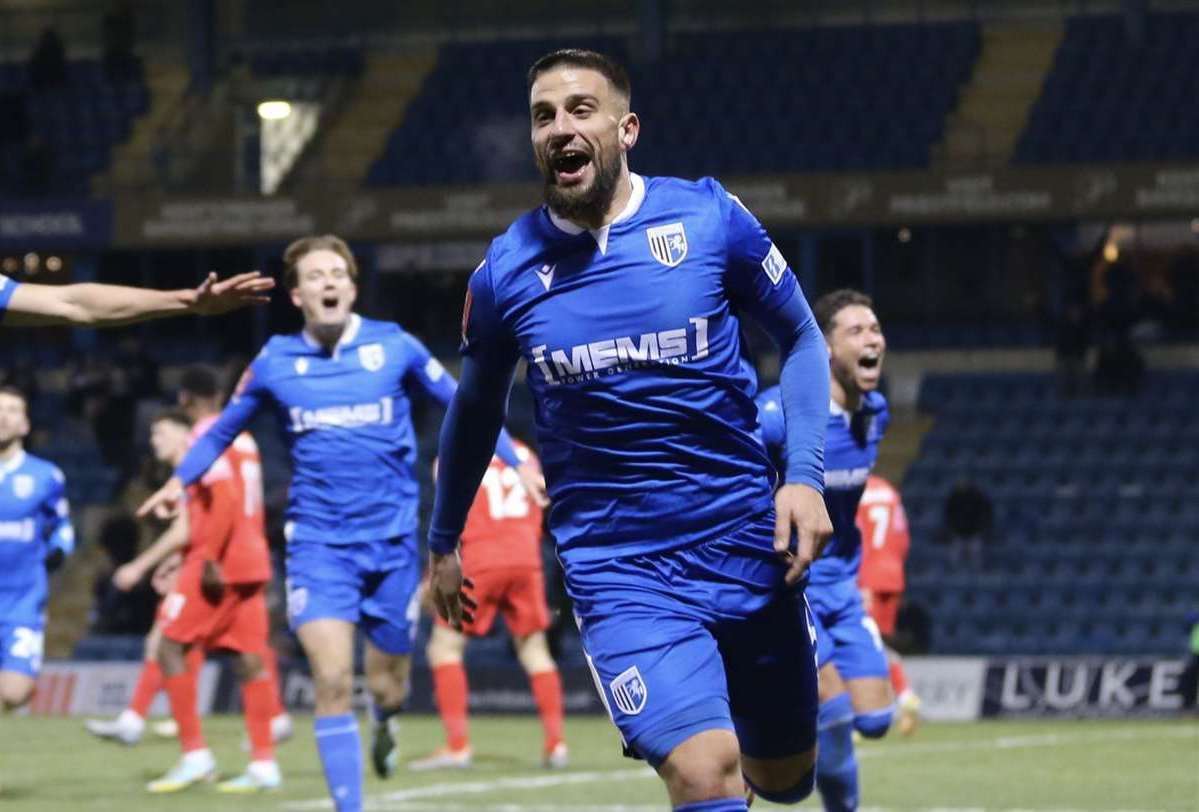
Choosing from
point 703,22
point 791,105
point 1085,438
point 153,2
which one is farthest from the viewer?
point 153,2

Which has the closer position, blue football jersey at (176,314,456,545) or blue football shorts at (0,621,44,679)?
blue football jersey at (176,314,456,545)

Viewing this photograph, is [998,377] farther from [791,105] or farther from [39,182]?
[39,182]

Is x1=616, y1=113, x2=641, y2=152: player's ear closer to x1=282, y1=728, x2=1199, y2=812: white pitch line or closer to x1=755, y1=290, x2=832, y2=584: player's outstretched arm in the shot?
x1=755, y1=290, x2=832, y2=584: player's outstretched arm

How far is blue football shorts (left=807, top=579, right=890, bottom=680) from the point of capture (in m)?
9.16

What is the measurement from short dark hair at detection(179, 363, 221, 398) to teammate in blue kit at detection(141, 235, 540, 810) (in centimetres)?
270

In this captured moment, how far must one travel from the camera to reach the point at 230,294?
253 inches

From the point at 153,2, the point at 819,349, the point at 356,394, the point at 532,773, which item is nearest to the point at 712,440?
the point at 819,349

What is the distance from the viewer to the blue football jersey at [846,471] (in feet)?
29.1

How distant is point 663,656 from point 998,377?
72.0 ft

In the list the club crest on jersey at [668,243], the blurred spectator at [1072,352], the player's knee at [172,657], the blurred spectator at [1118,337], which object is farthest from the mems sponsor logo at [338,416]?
the blurred spectator at [1118,337]

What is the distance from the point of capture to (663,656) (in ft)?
19.4

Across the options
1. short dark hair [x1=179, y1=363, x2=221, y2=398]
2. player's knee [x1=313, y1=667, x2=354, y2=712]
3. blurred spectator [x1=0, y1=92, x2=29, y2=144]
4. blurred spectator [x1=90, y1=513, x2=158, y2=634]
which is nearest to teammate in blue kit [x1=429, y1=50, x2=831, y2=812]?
player's knee [x1=313, y1=667, x2=354, y2=712]

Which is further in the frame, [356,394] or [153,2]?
[153,2]

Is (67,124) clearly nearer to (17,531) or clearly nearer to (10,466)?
(10,466)
